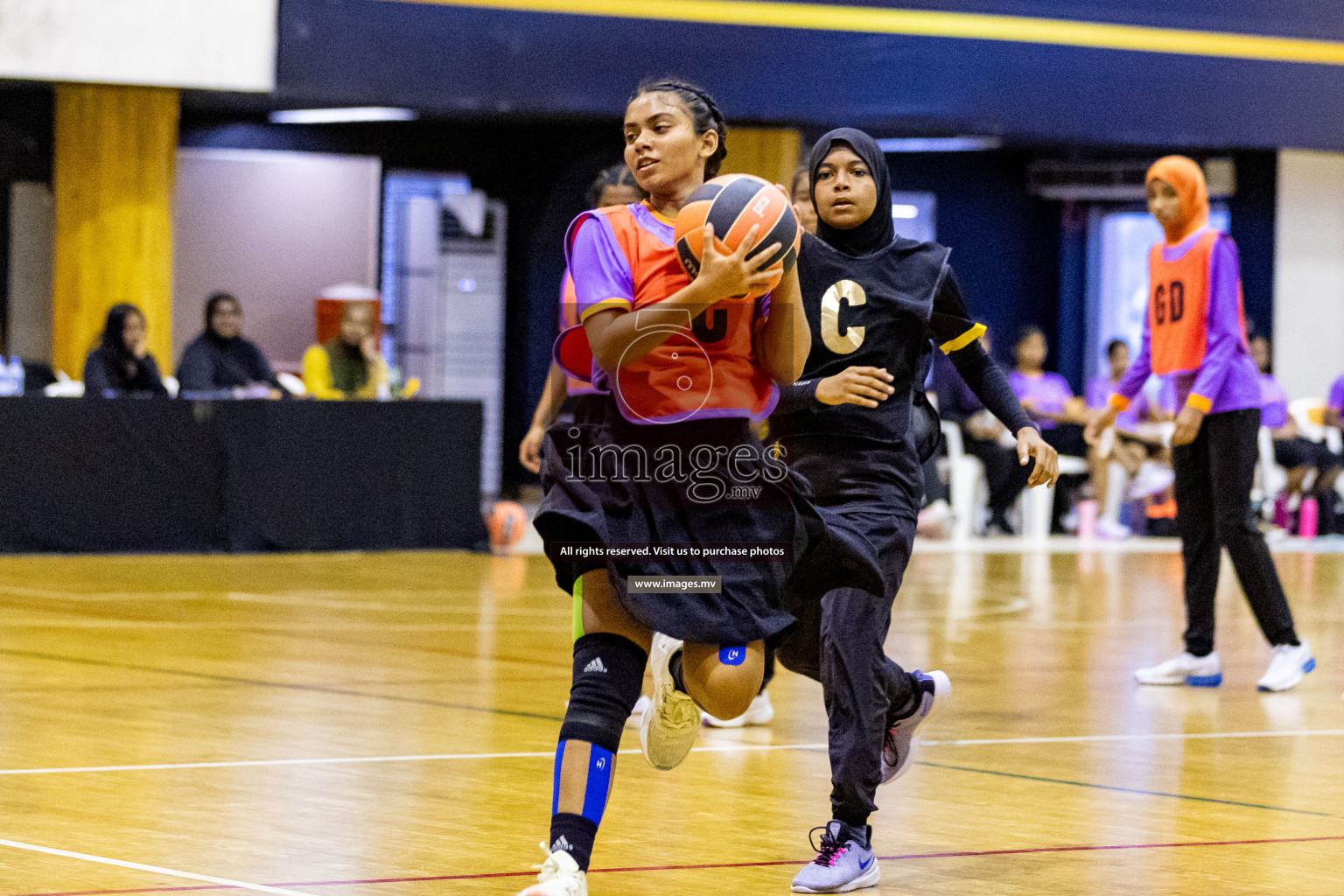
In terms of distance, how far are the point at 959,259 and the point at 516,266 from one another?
15.2 feet

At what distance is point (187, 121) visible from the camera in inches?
635

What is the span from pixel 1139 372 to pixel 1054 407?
7.49 meters

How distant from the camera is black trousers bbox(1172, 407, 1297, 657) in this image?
592 cm

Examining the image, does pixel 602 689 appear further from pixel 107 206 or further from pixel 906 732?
pixel 107 206

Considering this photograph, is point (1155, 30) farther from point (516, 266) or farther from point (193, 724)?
point (193, 724)

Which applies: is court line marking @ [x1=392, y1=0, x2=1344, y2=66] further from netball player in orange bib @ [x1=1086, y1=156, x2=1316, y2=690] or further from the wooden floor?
netball player in orange bib @ [x1=1086, y1=156, x2=1316, y2=690]

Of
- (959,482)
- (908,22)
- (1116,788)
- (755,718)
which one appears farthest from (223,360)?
(1116,788)

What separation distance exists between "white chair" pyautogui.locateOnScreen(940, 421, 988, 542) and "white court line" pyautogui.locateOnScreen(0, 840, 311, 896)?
985 centimetres

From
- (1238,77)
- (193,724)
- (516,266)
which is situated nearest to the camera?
(193,724)

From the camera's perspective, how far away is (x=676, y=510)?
2.98m

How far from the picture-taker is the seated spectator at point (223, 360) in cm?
1062

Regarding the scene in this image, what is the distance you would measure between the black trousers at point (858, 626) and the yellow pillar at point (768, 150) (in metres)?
11.7

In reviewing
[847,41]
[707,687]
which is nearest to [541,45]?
[847,41]

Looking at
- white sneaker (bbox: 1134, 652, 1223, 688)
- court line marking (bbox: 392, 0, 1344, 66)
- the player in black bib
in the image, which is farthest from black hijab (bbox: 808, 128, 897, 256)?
court line marking (bbox: 392, 0, 1344, 66)
